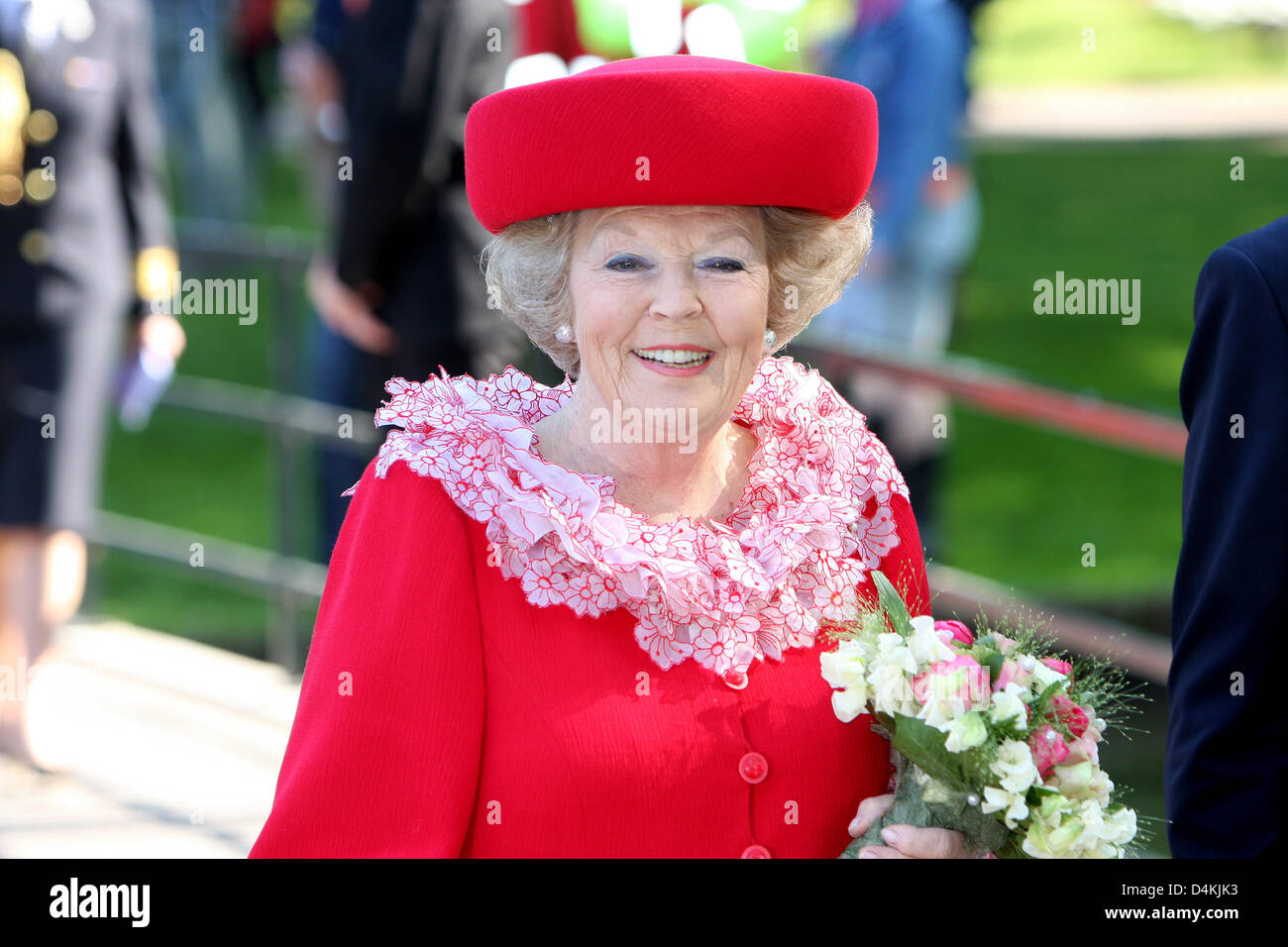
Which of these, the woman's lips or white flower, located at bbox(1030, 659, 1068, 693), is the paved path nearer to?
the woman's lips

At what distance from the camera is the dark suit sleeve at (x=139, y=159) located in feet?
16.7

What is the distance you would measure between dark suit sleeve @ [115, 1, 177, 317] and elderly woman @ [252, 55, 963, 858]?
8.94 feet

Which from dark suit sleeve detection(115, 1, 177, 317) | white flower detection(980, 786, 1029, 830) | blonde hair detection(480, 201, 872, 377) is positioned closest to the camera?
white flower detection(980, 786, 1029, 830)

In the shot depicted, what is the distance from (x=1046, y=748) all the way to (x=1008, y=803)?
0.10 meters

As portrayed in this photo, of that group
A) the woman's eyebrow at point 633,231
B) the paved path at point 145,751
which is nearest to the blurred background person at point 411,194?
the paved path at point 145,751

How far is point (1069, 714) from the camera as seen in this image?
241 centimetres

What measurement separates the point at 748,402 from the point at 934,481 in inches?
148

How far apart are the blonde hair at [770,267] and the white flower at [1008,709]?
0.75 meters

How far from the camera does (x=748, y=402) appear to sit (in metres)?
2.91

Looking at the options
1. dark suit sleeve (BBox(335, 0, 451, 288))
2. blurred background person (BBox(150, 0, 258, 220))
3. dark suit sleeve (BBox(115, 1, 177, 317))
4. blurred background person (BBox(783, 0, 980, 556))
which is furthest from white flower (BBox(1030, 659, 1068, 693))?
blurred background person (BBox(150, 0, 258, 220))

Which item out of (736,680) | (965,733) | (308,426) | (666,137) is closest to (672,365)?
(666,137)

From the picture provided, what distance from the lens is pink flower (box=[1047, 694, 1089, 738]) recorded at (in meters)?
2.40

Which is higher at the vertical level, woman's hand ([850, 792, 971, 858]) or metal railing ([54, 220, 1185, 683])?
metal railing ([54, 220, 1185, 683])

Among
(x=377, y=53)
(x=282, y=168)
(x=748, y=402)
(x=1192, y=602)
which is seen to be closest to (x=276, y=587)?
(x=377, y=53)
